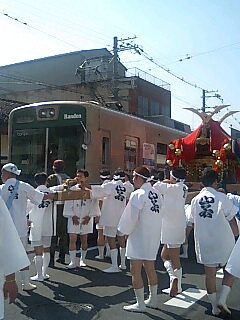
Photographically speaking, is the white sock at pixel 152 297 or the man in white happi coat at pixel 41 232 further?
the man in white happi coat at pixel 41 232

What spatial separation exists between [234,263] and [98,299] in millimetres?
2015

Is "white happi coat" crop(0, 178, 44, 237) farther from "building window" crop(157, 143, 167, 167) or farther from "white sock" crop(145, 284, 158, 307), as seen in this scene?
"building window" crop(157, 143, 167, 167)

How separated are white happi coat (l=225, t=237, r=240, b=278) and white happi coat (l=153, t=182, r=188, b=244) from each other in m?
1.46

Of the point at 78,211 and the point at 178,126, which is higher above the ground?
the point at 178,126

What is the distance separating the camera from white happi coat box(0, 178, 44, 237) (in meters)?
6.42

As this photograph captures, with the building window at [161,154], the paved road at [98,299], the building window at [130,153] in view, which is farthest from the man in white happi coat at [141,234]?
the building window at [161,154]

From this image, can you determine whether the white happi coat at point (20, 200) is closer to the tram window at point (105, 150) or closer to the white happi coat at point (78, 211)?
the white happi coat at point (78, 211)

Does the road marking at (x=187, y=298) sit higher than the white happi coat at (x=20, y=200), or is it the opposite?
the white happi coat at (x=20, y=200)

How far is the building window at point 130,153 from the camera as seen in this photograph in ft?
41.2

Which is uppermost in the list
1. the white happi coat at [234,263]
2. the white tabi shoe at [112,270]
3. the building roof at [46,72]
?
the building roof at [46,72]

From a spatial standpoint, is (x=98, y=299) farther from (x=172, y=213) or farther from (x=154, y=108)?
(x=154, y=108)

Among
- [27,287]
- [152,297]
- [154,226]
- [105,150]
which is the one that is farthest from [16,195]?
[105,150]

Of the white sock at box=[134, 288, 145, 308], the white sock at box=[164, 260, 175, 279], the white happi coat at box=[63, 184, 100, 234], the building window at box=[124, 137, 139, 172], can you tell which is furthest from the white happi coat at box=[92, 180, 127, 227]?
the building window at box=[124, 137, 139, 172]

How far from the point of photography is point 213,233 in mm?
5777
